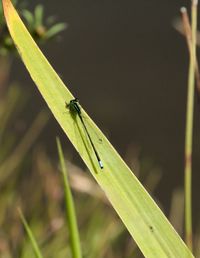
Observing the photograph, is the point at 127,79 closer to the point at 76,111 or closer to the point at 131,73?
the point at 131,73

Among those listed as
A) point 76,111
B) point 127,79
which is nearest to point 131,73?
point 127,79

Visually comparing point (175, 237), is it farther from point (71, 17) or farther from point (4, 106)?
point (71, 17)

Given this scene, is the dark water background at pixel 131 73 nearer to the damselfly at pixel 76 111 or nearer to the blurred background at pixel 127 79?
the blurred background at pixel 127 79

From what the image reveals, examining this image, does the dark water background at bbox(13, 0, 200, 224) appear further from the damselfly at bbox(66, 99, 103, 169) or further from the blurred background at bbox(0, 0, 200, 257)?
the damselfly at bbox(66, 99, 103, 169)

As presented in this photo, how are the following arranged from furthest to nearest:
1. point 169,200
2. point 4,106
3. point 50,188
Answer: point 169,200 → point 4,106 → point 50,188

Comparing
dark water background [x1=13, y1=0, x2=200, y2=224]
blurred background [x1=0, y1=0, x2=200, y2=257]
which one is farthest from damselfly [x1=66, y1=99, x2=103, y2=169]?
dark water background [x1=13, y1=0, x2=200, y2=224]

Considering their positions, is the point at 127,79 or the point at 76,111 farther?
the point at 127,79

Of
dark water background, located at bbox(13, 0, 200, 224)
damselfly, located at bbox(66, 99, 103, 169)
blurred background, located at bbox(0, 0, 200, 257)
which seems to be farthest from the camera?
dark water background, located at bbox(13, 0, 200, 224)

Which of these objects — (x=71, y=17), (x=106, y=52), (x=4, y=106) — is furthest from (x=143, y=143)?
(x=4, y=106)
